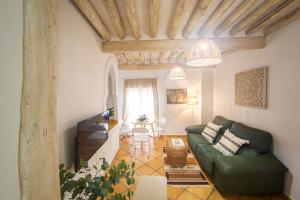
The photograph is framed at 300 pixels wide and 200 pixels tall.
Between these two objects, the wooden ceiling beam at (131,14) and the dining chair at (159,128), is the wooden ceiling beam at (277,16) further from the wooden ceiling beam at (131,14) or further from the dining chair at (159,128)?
the dining chair at (159,128)

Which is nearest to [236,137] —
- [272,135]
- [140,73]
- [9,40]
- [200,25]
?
[272,135]

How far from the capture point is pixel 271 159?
89.7 inches

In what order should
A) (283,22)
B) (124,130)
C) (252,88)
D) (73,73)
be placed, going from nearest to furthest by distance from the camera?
(73,73), (283,22), (252,88), (124,130)

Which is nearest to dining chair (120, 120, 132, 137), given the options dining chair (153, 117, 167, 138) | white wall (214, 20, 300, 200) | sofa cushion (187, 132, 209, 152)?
dining chair (153, 117, 167, 138)

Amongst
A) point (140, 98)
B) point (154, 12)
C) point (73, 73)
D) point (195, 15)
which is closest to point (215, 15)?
point (195, 15)

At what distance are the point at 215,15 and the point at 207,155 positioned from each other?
229 centimetres

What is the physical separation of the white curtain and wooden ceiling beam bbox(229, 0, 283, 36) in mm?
3244

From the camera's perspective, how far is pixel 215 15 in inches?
73.4

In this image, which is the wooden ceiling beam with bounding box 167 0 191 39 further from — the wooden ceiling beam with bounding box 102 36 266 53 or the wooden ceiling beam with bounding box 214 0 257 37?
the wooden ceiling beam with bounding box 214 0 257 37

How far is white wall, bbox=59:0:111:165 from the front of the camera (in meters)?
1.49

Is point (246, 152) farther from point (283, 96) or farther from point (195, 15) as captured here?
point (195, 15)

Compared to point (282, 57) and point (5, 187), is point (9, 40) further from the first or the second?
point (282, 57)

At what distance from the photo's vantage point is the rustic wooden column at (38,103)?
0.74 metres

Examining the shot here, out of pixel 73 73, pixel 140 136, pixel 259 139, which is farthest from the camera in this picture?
pixel 140 136
